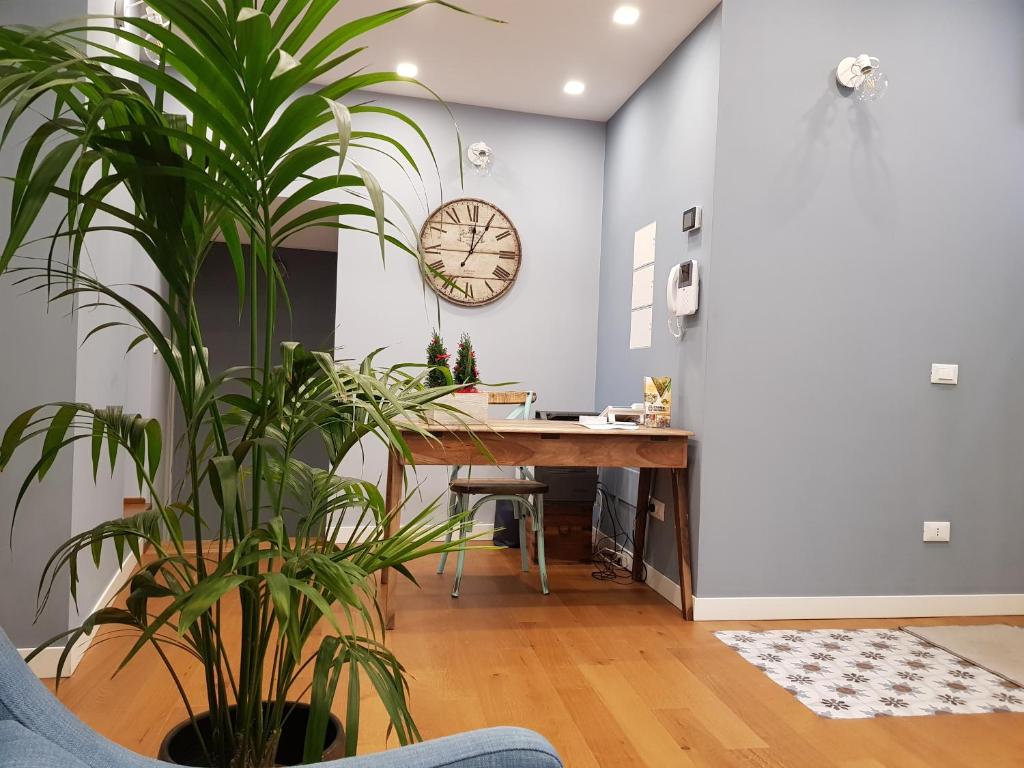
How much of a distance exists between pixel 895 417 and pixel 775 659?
1.27 metres

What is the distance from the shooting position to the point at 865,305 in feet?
10.9

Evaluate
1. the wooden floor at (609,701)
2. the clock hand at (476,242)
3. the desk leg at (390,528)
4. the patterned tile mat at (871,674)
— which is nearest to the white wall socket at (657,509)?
the wooden floor at (609,701)

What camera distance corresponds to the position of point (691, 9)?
3.36 metres

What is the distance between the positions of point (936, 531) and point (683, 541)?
1.16m

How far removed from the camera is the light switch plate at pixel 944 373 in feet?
11.0

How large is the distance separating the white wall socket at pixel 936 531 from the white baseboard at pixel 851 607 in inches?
10.0

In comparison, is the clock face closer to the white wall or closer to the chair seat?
the white wall

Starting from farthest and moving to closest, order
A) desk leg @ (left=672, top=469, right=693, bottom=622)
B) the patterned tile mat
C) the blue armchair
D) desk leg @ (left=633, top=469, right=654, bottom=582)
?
1. desk leg @ (left=633, top=469, right=654, bottom=582)
2. desk leg @ (left=672, top=469, right=693, bottom=622)
3. the patterned tile mat
4. the blue armchair

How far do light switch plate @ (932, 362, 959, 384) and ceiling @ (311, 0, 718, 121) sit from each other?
188cm

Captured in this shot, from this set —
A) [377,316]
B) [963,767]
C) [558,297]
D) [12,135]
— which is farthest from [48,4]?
[963,767]

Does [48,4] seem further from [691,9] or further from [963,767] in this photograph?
[963,767]

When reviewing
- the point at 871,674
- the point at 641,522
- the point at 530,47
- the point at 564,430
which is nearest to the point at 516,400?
the point at 641,522

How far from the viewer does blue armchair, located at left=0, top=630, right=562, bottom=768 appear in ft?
2.15

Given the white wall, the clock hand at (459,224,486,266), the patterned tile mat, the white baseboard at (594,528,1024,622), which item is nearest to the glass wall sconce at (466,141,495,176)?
the white wall
